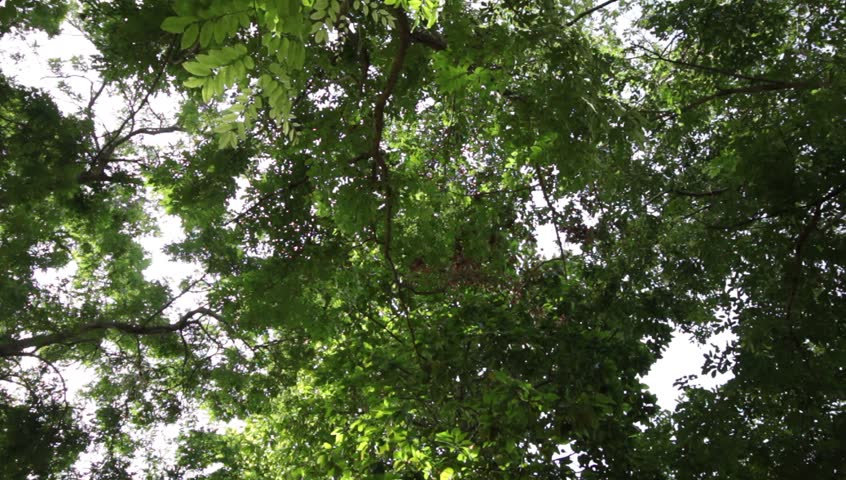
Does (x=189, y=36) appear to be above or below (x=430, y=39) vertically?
below

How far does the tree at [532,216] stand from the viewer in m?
3.36

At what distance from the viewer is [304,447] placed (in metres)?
5.98

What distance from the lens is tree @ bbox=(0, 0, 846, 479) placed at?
11.0ft

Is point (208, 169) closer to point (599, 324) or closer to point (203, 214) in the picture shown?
point (203, 214)

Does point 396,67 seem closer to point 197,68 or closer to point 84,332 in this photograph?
point 197,68

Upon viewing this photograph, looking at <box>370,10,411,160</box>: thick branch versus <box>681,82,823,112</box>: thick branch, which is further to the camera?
<box>681,82,823,112</box>: thick branch

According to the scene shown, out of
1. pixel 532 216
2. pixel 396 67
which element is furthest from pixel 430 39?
pixel 532 216

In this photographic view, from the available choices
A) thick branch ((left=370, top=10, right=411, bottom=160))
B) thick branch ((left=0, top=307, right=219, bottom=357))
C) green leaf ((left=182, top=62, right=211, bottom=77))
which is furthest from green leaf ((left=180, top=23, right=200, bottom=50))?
thick branch ((left=0, top=307, right=219, bottom=357))

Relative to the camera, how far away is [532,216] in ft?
18.6

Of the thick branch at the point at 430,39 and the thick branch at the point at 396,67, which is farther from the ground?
the thick branch at the point at 430,39

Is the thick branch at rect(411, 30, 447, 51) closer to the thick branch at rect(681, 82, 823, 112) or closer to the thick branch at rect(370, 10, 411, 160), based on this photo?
the thick branch at rect(370, 10, 411, 160)

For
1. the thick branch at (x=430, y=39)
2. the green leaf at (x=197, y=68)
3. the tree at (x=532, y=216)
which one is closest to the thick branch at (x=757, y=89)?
the tree at (x=532, y=216)

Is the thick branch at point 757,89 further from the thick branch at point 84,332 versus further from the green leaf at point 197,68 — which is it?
the thick branch at point 84,332

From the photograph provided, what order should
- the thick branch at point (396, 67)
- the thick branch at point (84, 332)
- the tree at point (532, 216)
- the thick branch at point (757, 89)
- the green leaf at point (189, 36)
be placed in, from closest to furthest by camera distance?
the green leaf at point (189, 36), the thick branch at point (396, 67), the tree at point (532, 216), the thick branch at point (757, 89), the thick branch at point (84, 332)
